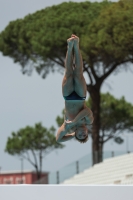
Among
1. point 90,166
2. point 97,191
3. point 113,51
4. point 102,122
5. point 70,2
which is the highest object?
point 70,2

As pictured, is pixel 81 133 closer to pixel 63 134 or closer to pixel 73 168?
pixel 63 134

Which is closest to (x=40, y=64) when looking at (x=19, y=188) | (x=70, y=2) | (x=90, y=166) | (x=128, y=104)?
(x=70, y=2)

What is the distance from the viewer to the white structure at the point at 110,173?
80.2ft

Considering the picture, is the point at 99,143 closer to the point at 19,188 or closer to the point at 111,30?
the point at 111,30

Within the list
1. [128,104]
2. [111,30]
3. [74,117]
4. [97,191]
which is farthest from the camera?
[128,104]

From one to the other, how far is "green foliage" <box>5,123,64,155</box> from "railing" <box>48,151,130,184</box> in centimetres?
1443

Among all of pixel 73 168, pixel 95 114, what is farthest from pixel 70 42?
pixel 95 114

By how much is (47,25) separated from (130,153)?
9478 millimetres

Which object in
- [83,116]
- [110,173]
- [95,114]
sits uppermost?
[95,114]

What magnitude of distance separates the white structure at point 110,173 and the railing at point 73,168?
0.20 meters

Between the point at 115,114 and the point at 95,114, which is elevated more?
the point at 115,114

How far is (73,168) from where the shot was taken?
26797mm

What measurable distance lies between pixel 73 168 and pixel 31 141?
16.6 metres

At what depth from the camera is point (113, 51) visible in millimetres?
31891
